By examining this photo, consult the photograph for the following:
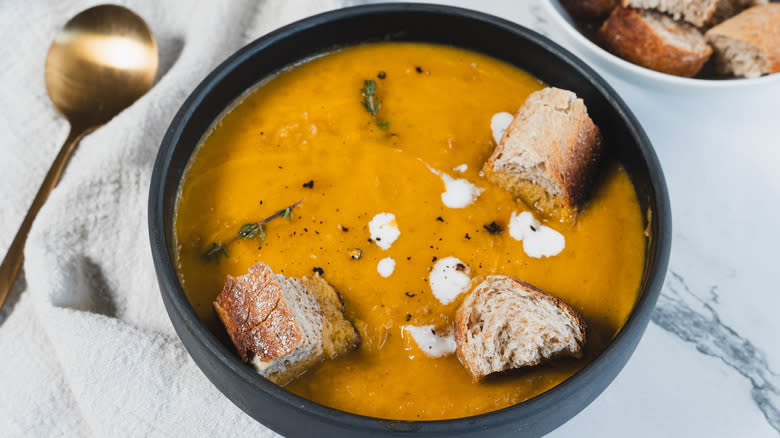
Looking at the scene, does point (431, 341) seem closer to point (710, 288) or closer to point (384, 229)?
point (384, 229)

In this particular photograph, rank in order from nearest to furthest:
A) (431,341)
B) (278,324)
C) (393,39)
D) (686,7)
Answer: (278,324)
(431,341)
(393,39)
(686,7)

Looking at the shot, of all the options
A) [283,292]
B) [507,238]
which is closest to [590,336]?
[507,238]

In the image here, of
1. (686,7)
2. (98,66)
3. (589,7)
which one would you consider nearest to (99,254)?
(98,66)

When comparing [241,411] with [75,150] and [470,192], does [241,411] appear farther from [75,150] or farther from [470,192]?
[75,150]

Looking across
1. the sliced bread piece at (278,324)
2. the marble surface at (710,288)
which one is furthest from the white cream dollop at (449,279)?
the marble surface at (710,288)

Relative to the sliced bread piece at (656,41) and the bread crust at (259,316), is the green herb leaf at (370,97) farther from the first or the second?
the sliced bread piece at (656,41)
